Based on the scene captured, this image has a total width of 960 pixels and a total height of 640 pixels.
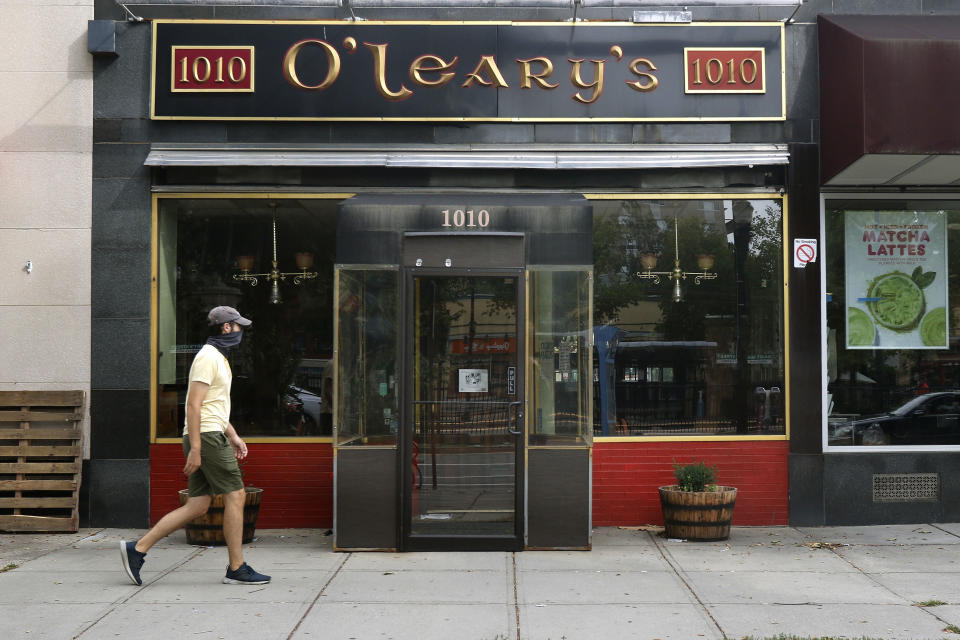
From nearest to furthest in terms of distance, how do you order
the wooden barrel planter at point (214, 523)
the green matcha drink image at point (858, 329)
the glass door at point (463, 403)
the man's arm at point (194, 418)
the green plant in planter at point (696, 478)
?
the man's arm at point (194, 418) → the glass door at point (463, 403) → the wooden barrel planter at point (214, 523) → the green plant in planter at point (696, 478) → the green matcha drink image at point (858, 329)

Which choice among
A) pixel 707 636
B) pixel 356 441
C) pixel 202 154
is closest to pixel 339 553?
pixel 356 441

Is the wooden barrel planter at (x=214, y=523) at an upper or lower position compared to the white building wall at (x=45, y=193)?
lower

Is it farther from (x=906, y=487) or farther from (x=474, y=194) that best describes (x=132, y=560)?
(x=906, y=487)

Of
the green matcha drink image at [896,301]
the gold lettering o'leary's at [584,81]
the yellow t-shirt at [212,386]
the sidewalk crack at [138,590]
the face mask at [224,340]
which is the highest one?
the gold lettering o'leary's at [584,81]

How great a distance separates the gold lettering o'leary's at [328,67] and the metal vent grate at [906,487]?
6408 millimetres

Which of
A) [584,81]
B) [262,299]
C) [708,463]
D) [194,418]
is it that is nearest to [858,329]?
[708,463]

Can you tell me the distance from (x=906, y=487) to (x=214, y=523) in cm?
642

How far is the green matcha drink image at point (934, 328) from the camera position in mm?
9245

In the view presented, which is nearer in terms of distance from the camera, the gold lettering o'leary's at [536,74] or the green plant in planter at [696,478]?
the green plant in planter at [696,478]

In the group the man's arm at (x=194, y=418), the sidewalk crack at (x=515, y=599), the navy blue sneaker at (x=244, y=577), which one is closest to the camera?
the sidewalk crack at (x=515, y=599)

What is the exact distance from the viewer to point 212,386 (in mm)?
6684

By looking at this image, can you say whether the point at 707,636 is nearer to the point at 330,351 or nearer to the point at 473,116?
the point at 330,351

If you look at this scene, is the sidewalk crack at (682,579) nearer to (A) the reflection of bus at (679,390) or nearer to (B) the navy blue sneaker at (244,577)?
(A) the reflection of bus at (679,390)

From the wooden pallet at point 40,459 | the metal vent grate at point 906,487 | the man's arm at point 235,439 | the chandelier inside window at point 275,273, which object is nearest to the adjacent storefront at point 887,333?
the metal vent grate at point 906,487
